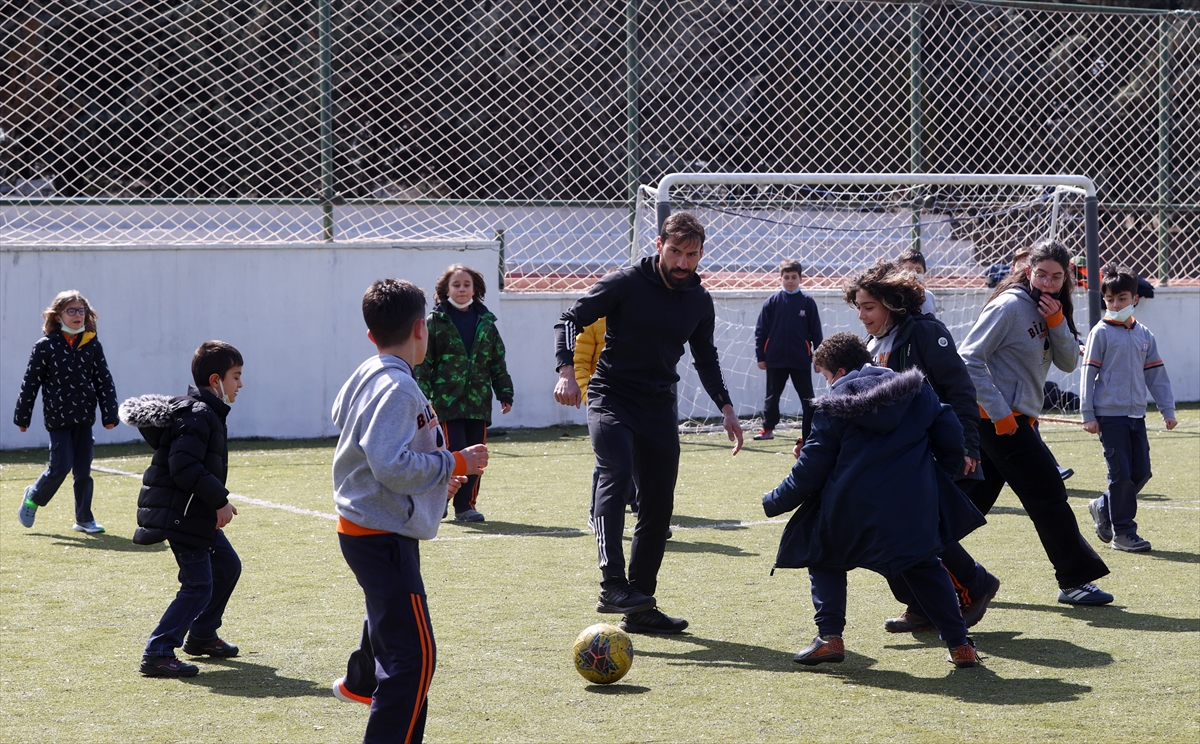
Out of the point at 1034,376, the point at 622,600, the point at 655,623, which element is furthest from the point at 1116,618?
the point at 622,600

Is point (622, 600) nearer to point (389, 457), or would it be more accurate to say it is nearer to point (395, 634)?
point (395, 634)

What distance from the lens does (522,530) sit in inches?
329

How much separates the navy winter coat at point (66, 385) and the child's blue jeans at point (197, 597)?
130 inches

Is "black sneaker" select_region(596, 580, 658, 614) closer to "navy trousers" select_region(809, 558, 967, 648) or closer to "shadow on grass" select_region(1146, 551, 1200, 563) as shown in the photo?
"navy trousers" select_region(809, 558, 967, 648)

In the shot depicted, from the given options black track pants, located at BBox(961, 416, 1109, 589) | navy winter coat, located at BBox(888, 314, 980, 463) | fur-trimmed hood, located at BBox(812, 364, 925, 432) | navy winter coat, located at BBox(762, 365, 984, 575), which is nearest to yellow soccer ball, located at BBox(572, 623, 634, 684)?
navy winter coat, located at BBox(762, 365, 984, 575)

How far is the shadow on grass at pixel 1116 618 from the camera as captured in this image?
578 cm

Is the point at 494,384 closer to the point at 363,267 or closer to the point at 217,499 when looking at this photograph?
the point at 217,499

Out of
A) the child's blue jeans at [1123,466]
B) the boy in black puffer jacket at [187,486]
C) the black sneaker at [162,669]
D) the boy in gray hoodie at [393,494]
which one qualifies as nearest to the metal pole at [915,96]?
the child's blue jeans at [1123,466]

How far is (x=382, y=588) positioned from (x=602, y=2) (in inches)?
503

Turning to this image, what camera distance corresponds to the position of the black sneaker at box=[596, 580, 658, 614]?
582 centimetres

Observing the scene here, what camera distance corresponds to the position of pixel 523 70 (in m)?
15.1

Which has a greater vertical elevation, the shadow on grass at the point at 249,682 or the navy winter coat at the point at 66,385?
the navy winter coat at the point at 66,385

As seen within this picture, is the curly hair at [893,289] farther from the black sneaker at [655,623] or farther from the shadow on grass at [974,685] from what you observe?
the black sneaker at [655,623]

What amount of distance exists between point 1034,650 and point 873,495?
112 cm
